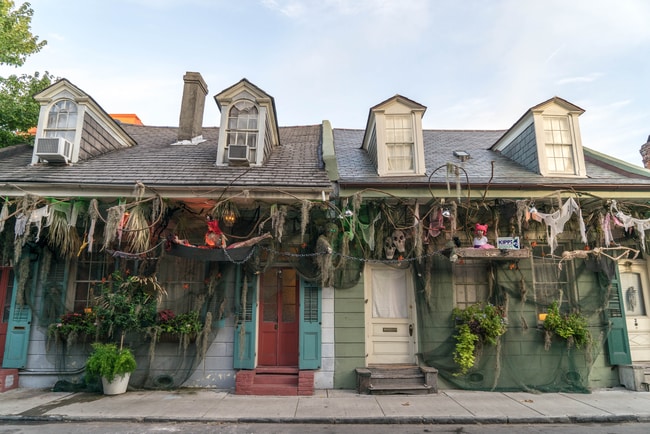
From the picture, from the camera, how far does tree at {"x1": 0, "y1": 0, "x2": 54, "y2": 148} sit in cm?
1053

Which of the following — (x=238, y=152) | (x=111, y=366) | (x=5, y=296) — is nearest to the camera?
(x=111, y=366)

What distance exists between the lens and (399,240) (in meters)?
7.96

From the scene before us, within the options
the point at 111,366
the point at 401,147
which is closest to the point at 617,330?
the point at 401,147

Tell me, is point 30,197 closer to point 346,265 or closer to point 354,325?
point 346,265

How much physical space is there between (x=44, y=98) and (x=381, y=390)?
35.0 ft

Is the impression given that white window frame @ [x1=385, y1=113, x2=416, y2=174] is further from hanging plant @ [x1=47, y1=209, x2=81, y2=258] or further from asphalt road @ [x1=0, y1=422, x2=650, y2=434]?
hanging plant @ [x1=47, y1=209, x2=81, y2=258]

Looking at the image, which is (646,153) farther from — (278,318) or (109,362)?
(109,362)

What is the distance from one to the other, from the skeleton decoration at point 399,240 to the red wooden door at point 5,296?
8.72 metres

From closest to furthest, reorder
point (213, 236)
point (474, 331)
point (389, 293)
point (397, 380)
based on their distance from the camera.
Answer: point (213, 236), point (397, 380), point (474, 331), point (389, 293)

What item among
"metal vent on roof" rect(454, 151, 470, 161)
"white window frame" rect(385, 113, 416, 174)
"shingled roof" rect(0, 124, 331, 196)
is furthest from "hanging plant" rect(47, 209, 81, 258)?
"metal vent on roof" rect(454, 151, 470, 161)

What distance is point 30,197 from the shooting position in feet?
22.5

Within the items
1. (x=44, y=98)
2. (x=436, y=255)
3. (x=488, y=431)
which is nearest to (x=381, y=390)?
(x=488, y=431)

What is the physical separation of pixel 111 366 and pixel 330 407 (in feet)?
14.0

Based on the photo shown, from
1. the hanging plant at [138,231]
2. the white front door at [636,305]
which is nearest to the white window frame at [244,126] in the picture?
the hanging plant at [138,231]
